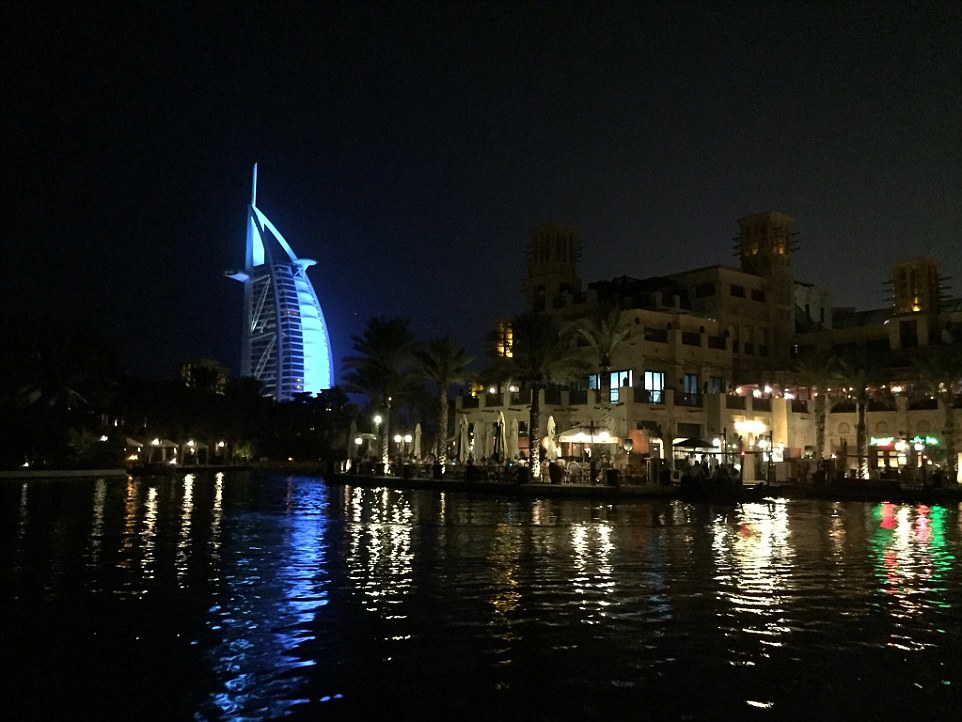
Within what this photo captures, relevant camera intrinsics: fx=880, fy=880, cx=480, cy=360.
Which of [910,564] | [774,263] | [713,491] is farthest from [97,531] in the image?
[774,263]

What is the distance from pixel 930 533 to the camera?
22.1 meters

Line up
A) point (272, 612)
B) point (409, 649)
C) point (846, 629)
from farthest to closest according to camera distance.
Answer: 1. point (272, 612)
2. point (846, 629)
3. point (409, 649)

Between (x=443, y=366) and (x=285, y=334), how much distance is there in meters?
141

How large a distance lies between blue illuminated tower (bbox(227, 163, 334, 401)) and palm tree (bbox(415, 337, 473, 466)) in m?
135

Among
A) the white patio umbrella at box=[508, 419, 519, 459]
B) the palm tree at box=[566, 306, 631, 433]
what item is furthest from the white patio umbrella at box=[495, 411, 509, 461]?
the palm tree at box=[566, 306, 631, 433]

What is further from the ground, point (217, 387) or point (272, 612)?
point (217, 387)

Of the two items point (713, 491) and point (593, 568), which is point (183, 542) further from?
point (713, 491)

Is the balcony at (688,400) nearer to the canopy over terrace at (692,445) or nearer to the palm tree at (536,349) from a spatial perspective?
the canopy over terrace at (692,445)

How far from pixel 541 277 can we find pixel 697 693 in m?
65.9

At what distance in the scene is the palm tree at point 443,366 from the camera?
51.2m

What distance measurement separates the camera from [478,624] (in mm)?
10352

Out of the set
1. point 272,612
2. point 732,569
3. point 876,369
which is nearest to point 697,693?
point 272,612

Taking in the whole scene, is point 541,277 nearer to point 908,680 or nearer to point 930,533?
point 930,533

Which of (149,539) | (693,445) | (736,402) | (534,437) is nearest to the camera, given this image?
(149,539)
